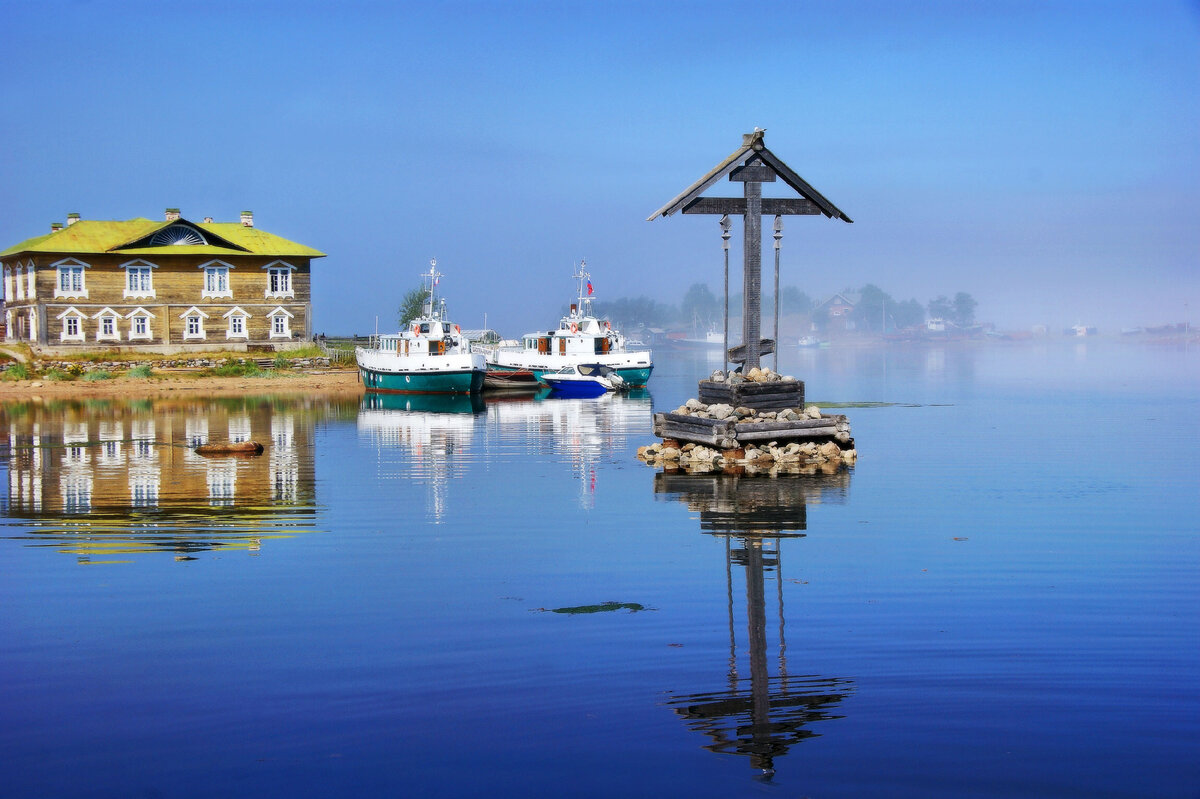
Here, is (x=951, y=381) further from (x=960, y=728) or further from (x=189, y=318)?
(x=960, y=728)

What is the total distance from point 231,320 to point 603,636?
215 feet

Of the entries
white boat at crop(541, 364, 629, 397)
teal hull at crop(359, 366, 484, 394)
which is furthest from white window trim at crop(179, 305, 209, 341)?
white boat at crop(541, 364, 629, 397)

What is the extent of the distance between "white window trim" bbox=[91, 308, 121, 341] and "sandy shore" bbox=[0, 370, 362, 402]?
327 inches

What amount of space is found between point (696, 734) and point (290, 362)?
6435 cm

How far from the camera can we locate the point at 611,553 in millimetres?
14320

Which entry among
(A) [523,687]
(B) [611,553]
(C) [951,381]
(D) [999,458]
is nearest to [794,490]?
(B) [611,553]

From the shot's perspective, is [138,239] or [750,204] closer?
[750,204]

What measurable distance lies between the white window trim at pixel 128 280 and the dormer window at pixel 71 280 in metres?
2.22

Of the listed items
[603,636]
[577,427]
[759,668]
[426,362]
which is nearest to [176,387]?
[426,362]

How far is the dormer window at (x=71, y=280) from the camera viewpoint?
225 ft

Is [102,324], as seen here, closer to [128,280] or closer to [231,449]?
[128,280]

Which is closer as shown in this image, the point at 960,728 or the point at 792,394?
the point at 960,728

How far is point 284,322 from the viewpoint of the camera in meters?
72.6

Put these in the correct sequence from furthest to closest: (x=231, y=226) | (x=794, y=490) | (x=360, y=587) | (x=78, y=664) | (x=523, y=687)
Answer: (x=231, y=226) < (x=794, y=490) < (x=360, y=587) < (x=78, y=664) < (x=523, y=687)
